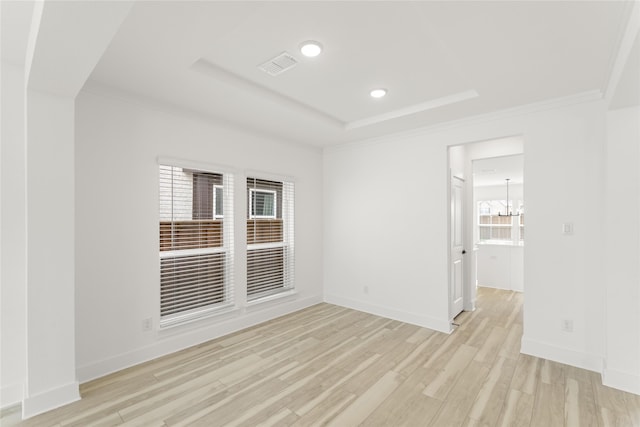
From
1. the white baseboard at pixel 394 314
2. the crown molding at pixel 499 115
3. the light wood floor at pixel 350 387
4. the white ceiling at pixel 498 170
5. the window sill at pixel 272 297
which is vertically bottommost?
the light wood floor at pixel 350 387

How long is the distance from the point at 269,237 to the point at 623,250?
3.95m

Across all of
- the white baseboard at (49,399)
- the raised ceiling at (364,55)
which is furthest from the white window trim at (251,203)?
the white baseboard at (49,399)

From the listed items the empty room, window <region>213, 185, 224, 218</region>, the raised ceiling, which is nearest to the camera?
the raised ceiling

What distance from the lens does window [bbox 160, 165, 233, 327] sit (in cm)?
332

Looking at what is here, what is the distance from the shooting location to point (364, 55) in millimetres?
2416

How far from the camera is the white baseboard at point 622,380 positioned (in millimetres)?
2520

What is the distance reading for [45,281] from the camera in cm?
227

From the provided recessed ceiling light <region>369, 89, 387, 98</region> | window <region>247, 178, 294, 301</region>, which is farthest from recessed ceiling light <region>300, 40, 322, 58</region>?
window <region>247, 178, 294, 301</region>

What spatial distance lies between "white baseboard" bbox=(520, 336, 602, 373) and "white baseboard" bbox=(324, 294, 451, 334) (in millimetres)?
879

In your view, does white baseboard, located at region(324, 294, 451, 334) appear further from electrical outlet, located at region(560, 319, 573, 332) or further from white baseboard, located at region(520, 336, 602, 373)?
electrical outlet, located at region(560, 319, 573, 332)

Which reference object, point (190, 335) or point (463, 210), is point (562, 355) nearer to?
point (463, 210)

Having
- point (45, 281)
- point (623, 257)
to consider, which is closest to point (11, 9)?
point (45, 281)

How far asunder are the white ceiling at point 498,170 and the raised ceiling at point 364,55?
2.33 meters

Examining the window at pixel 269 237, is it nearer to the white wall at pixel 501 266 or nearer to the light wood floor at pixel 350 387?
the light wood floor at pixel 350 387
